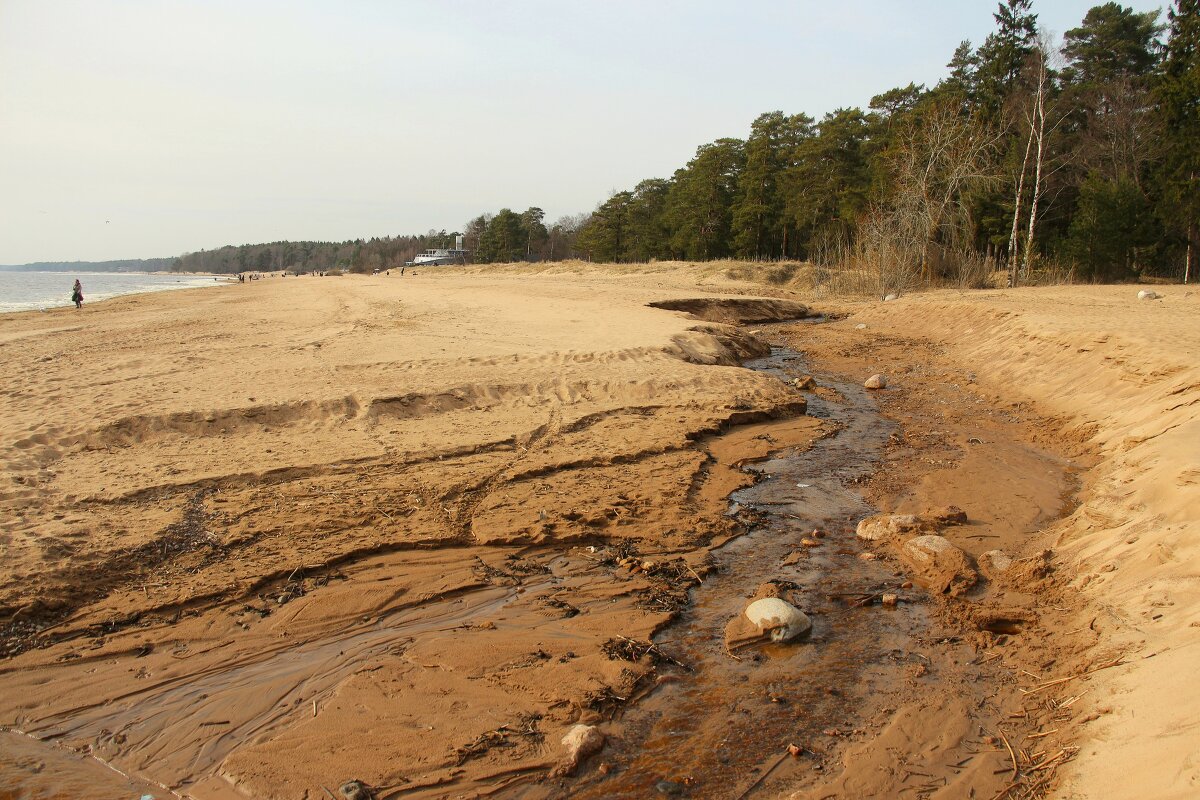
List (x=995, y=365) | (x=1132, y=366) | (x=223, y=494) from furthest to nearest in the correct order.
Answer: (x=995, y=365), (x=1132, y=366), (x=223, y=494)

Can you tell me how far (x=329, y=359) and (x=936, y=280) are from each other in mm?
21894

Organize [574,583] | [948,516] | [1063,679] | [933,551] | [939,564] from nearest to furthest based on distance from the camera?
[1063,679]
[574,583]
[939,564]
[933,551]
[948,516]

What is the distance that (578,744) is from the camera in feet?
10.9

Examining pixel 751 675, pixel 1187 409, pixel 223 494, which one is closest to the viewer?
pixel 751 675

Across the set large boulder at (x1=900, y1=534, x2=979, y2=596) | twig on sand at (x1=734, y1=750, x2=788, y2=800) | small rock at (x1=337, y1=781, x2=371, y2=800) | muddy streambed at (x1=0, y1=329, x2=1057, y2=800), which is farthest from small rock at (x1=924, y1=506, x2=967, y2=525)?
small rock at (x1=337, y1=781, x2=371, y2=800)

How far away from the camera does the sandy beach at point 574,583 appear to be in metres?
3.31

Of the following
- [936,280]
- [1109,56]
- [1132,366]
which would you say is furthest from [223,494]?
[1109,56]

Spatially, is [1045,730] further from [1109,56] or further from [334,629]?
[1109,56]

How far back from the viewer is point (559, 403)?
358 inches

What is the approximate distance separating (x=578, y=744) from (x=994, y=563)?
143 inches

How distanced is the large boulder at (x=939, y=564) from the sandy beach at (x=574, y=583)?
9cm

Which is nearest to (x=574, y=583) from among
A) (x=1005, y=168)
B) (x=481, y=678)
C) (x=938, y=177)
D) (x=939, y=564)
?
(x=481, y=678)

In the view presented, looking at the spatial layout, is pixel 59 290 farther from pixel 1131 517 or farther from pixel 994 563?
pixel 1131 517

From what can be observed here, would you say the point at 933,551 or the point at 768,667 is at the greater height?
the point at 933,551
